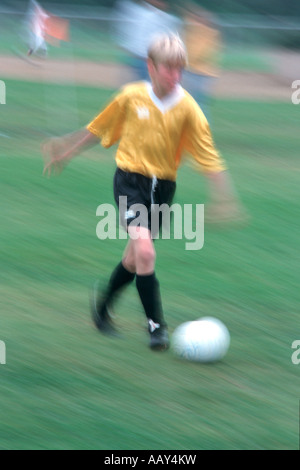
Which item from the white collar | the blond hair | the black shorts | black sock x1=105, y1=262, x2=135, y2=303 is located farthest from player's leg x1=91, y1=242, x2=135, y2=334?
the blond hair

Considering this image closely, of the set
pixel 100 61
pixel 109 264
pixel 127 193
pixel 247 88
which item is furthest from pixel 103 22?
pixel 127 193

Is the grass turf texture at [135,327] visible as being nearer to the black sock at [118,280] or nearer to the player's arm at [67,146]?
the black sock at [118,280]

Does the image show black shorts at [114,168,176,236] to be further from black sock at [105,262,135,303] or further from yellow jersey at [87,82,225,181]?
black sock at [105,262,135,303]

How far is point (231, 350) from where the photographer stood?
17.6ft

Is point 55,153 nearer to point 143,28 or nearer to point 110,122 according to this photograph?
point 110,122

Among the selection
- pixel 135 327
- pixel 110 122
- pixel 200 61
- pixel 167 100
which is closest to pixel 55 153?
pixel 110 122

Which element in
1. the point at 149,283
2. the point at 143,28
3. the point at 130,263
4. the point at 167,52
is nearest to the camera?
the point at 167,52

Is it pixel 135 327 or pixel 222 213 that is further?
pixel 135 327

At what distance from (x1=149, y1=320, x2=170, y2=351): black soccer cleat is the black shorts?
0.53 metres

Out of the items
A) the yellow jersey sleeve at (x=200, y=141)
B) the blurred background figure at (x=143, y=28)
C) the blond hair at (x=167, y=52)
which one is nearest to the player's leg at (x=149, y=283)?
the yellow jersey sleeve at (x=200, y=141)

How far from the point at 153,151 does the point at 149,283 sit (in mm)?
737

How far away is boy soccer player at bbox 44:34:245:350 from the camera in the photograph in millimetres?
5109

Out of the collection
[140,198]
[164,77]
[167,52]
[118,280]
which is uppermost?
[167,52]

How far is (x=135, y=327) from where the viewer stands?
563cm
